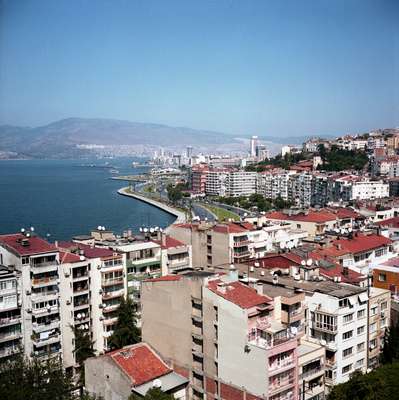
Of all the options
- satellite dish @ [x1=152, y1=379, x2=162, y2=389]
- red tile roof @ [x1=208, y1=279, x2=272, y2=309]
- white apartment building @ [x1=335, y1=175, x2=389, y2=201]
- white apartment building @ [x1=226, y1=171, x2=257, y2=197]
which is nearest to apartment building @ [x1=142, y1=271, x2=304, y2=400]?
red tile roof @ [x1=208, y1=279, x2=272, y2=309]

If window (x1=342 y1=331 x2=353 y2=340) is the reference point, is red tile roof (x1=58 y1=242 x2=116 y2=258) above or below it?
above

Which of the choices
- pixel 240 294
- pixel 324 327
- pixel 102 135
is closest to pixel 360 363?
pixel 324 327

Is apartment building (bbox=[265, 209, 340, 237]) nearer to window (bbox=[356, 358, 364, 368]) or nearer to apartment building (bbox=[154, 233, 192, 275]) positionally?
apartment building (bbox=[154, 233, 192, 275])

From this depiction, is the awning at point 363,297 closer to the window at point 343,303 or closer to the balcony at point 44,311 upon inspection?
the window at point 343,303

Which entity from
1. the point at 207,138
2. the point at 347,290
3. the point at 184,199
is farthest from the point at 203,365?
the point at 207,138

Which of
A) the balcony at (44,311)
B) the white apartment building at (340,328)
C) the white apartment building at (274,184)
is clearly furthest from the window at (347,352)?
the white apartment building at (274,184)

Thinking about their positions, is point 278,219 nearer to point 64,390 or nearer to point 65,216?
point 64,390
